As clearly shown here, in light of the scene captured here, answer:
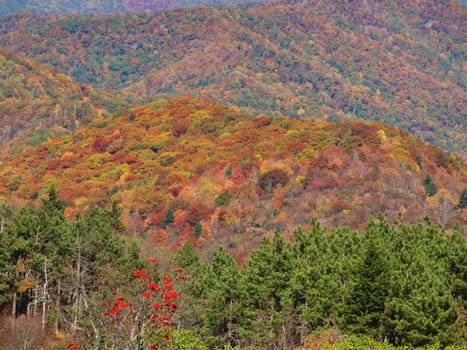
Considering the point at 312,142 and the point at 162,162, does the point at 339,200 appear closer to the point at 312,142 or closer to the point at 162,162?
the point at 312,142

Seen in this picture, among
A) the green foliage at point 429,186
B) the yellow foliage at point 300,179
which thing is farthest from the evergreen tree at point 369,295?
the yellow foliage at point 300,179

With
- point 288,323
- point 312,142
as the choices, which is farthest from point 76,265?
point 312,142

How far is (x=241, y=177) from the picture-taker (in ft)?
424

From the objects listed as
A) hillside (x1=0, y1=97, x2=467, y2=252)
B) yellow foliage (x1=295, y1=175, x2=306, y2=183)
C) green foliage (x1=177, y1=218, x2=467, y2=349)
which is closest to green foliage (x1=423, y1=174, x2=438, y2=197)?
hillside (x1=0, y1=97, x2=467, y2=252)

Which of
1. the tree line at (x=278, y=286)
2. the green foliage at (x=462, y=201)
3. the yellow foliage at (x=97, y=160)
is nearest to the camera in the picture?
the tree line at (x=278, y=286)

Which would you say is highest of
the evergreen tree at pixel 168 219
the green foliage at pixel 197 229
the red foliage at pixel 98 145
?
the green foliage at pixel 197 229

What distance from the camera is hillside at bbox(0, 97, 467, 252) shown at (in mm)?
109375

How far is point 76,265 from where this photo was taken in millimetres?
55844

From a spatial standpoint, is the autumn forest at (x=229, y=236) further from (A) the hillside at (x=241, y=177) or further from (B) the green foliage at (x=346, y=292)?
(A) the hillside at (x=241, y=177)

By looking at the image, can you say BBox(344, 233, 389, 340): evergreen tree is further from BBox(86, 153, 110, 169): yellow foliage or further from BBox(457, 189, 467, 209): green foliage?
BBox(86, 153, 110, 169): yellow foliage

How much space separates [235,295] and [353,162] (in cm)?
8020

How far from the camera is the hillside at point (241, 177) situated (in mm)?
109375

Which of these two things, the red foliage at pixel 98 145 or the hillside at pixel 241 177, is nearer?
the hillside at pixel 241 177

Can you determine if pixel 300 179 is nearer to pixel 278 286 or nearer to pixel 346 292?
pixel 278 286
